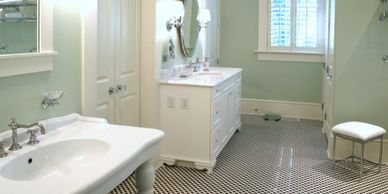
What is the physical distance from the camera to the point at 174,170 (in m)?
3.74

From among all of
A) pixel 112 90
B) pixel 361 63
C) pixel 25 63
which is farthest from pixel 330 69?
pixel 25 63

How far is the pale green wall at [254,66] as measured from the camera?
6.06m

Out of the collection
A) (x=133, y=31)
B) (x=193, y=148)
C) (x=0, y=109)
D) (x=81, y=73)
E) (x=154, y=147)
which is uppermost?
(x=133, y=31)

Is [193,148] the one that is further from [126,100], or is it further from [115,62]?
[115,62]

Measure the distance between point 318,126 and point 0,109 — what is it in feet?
15.1

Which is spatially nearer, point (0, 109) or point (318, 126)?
point (0, 109)

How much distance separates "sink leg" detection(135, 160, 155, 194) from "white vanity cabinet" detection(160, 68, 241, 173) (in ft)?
5.24

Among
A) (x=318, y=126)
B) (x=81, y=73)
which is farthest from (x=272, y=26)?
(x=81, y=73)

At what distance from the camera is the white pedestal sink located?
1.50 metres

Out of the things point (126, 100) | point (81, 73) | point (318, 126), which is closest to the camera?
point (81, 73)

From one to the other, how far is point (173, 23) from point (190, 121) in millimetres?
1077

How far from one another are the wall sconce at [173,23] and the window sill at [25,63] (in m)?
1.84

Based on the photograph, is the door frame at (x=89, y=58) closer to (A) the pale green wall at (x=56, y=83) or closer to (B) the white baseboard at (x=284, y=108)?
(A) the pale green wall at (x=56, y=83)

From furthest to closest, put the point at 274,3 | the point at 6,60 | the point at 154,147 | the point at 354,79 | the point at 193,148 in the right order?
the point at 274,3
the point at 354,79
the point at 193,148
the point at 154,147
the point at 6,60
